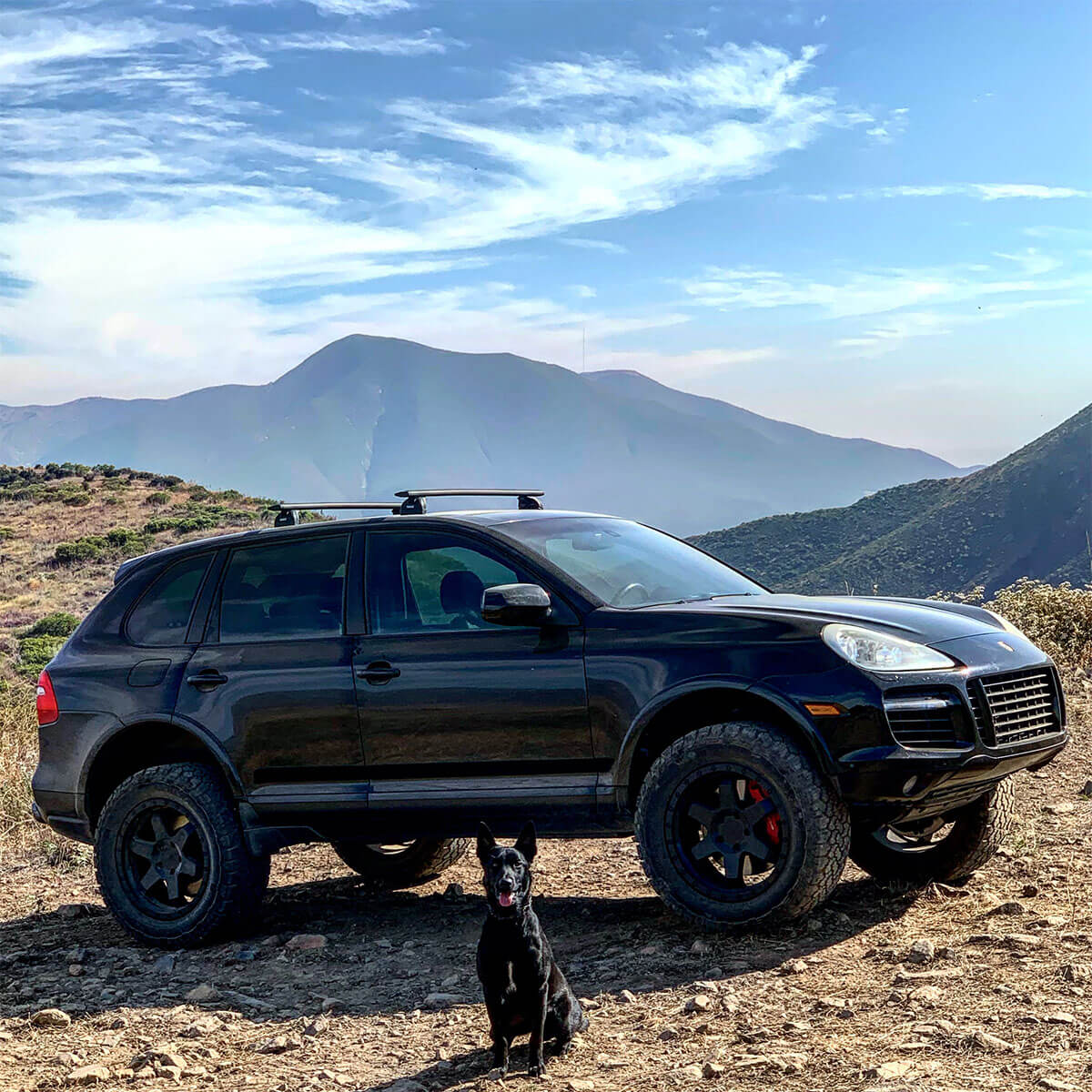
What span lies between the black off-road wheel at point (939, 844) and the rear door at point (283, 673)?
2.34 metres

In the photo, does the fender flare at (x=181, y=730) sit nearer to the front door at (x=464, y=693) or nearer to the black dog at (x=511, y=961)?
the front door at (x=464, y=693)

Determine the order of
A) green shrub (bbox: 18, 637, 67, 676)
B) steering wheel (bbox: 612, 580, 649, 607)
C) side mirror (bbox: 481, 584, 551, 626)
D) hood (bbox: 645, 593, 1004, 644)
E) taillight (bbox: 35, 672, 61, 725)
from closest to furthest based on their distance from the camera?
1. side mirror (bbox: 481, 584, 551, 626)
2. hood (bbox: 645, 593, 1004, 644)
3. steering wheel (bbox: 612, 580, 649, 607)
4. taillight (bbox: 35, 672, 61, 725)
5. green shrub (bbox: 18, 637, 67, 676)

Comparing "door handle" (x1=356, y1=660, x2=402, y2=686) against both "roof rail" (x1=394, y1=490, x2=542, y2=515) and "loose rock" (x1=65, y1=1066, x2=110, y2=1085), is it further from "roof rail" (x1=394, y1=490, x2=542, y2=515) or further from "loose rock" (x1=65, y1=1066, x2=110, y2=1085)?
"loose rock" (x1=65, y1=1066, x2=110, y2=1085)

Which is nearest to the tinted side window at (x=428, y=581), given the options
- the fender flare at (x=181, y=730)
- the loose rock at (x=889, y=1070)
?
the fender flare at (x=181, y=730)

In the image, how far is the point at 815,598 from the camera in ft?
20.1

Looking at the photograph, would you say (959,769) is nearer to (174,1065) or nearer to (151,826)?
(174,1065)

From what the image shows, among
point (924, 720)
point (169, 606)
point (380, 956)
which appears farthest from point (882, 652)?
point (169, 606)

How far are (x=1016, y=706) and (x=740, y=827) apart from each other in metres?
1.23

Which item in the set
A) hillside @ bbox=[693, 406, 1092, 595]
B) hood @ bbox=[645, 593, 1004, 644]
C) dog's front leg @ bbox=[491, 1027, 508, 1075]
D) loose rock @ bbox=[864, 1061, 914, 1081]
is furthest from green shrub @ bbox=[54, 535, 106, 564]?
loose rock @ bbox=[864, 1061, 914, 1081]

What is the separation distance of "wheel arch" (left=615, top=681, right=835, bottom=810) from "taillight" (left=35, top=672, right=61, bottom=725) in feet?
9.85

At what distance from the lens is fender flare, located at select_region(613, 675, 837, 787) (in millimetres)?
5156

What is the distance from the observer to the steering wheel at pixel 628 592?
18.9 feet

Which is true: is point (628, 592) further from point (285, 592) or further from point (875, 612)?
point (285, 592)

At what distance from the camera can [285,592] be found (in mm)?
6316
